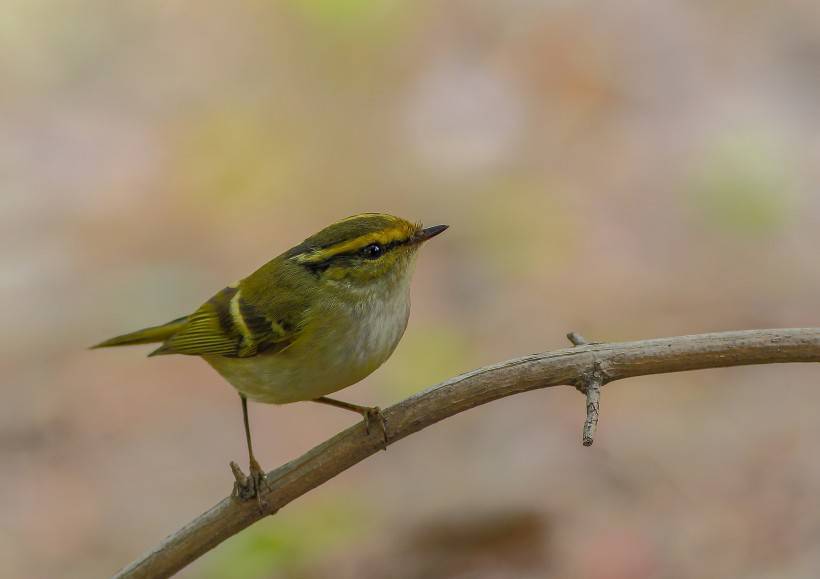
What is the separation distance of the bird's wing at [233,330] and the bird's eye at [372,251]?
329 millimetres

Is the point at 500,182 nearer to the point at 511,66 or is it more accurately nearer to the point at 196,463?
the point at 511,66

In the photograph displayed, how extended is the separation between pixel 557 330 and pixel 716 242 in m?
1.34

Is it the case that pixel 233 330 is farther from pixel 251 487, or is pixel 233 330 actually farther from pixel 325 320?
pixel 251 487

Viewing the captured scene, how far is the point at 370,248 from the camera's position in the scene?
361 cm

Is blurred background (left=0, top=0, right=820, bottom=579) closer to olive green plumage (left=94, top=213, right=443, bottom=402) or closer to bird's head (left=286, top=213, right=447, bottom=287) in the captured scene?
olive green plumage (left=94, top=213, right=443, bottom=402)

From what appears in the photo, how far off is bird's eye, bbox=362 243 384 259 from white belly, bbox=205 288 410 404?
141 millimetres

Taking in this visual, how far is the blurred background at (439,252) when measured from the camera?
196 inches

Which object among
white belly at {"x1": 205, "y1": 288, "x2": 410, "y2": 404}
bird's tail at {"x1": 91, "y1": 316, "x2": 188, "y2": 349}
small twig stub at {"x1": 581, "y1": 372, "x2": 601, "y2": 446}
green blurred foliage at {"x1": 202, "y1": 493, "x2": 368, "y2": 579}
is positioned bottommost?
green blurred foliage at {"x1": 202, "y1": 493, "x2": 368, "y2": 579}

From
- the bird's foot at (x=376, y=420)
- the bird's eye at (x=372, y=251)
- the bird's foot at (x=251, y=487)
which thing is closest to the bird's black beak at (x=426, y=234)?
the bird's eye at (x=372, y=251)

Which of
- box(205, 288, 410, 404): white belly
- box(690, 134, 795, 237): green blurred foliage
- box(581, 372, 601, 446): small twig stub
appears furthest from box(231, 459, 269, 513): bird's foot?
box(690, 134, 795, 237): green blurred foliage

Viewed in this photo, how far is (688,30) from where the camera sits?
871 centimetres

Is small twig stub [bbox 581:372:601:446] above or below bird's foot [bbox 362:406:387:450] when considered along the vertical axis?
below

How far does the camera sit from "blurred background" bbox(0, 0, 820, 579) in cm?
498

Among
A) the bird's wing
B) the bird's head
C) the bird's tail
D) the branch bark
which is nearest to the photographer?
the branch bark
